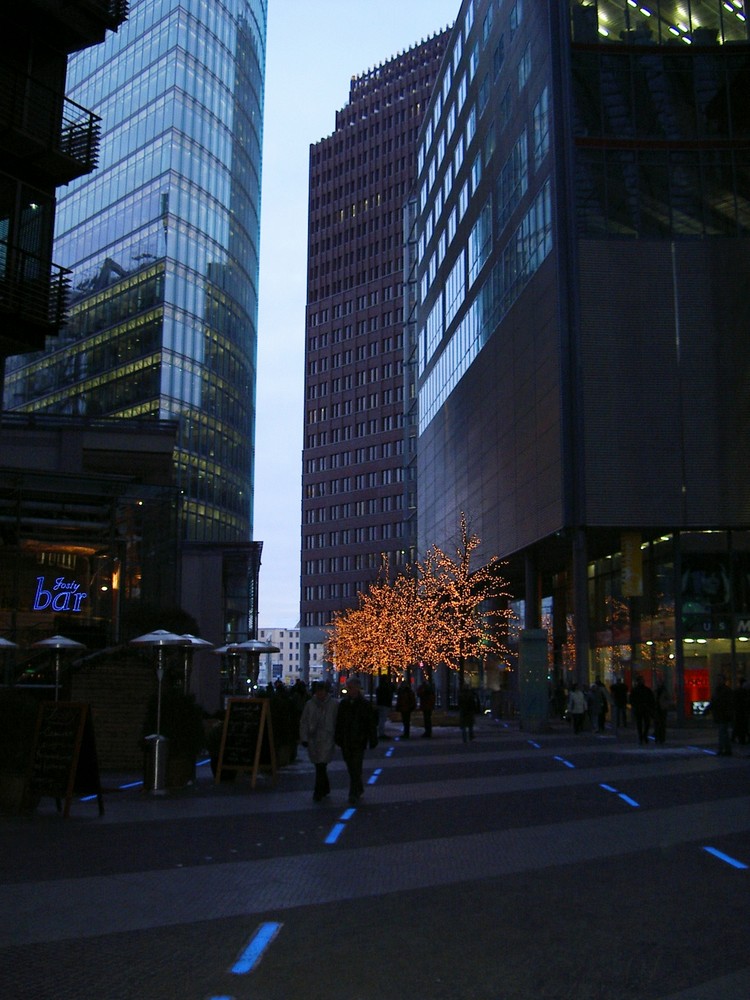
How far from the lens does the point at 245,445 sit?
265ft

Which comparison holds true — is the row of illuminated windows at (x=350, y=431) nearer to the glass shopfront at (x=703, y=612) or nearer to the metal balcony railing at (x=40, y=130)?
the glass shopfront at (x=703, y=612)

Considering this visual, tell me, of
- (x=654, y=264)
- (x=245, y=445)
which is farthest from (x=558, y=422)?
(x=245, y=445)

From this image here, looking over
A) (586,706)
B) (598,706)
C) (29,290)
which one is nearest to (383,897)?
(29,290)

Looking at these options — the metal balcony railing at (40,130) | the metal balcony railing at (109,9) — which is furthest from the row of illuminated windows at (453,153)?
the metal balcony railing at (40,130)

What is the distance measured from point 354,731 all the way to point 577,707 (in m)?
20.5

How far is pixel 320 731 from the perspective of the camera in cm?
1600

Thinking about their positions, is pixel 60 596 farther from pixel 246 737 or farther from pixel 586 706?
pixel 586 706

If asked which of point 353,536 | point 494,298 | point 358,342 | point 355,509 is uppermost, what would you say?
point 358,342

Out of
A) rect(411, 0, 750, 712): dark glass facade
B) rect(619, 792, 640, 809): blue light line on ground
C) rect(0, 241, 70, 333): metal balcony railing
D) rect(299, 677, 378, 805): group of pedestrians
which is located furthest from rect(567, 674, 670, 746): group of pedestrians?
rect(0, 241, 70, 333): metal balcony railing

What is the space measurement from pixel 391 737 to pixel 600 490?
12.9 metres

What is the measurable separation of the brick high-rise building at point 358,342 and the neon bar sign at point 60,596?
332ft

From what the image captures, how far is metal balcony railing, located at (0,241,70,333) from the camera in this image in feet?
66.8

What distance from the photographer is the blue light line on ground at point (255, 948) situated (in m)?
6.30

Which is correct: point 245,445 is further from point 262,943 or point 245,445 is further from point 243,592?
point 262,943
